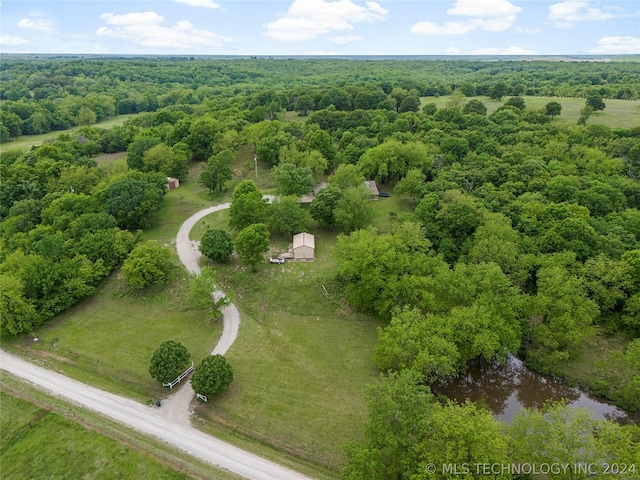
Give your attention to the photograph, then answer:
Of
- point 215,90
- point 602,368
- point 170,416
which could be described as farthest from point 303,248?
point 215,90

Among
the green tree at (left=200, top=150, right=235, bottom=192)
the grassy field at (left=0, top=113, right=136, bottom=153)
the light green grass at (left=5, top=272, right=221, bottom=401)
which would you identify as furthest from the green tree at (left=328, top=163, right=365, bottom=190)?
the grassy field at (left=0, top=113, right=136, bottom=153)

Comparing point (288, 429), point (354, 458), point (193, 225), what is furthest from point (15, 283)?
point (354, 458)

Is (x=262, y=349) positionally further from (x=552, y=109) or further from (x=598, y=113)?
(x=598, y=113)

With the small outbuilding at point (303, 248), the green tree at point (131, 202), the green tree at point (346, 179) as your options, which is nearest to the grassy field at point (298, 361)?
the small outbuilding at point (303, 248)

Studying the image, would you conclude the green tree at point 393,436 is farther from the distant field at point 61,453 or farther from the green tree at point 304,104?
the green tree at point 304,104

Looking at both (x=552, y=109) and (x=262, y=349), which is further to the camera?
(x=552, y=109)

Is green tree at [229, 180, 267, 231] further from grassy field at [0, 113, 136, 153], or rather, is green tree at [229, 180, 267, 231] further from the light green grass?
grassy field at [0, 113, 136, 153]
